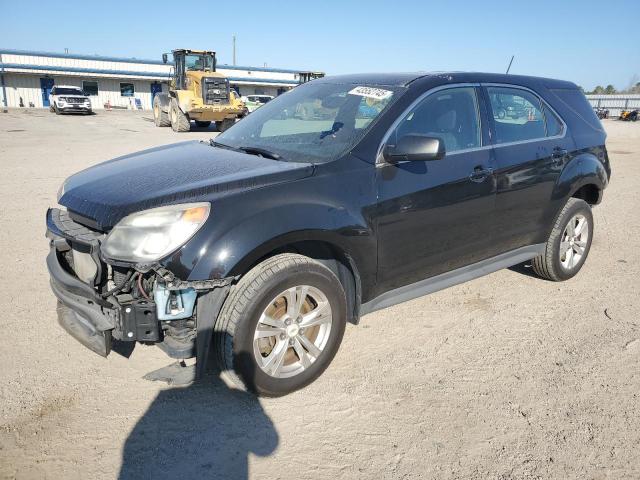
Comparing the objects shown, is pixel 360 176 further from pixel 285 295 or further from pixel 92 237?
pixel 92 237

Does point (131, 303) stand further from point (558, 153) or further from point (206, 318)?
point (558, 153)

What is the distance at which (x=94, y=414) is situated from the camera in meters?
2.72

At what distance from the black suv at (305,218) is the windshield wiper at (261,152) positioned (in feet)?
0.06

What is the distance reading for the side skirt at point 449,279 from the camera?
3.32m

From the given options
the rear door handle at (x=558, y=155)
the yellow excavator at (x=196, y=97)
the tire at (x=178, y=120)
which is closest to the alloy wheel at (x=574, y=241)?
the rear door handle at (x=558, y=155)

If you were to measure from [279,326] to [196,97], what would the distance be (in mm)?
19064

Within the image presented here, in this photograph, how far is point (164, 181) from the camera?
9.46 feet

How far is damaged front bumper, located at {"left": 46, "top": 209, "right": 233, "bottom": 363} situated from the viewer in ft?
8.35

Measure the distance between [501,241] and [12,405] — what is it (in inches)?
137

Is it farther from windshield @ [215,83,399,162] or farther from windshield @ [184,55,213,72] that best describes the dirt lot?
windshield @ [184,55,213,72]

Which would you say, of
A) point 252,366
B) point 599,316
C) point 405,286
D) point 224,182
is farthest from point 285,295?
point 599,316

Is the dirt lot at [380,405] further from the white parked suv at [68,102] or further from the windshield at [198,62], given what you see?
the white parked suv at [68,102]

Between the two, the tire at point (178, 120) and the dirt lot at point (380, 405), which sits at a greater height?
the dirt lot at point (380, 405)

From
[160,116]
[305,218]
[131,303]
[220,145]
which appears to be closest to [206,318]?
[131,303]
